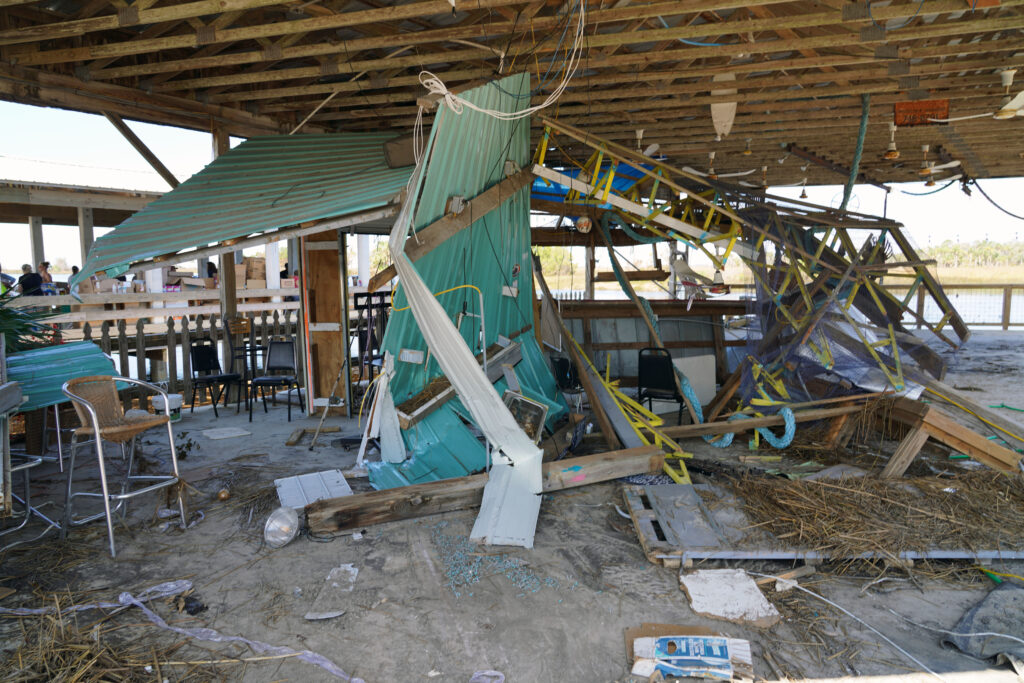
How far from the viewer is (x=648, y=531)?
4.04 m

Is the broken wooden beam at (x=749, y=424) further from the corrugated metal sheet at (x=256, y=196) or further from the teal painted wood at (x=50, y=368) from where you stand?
the teal painted wood at (x=50, y=368)

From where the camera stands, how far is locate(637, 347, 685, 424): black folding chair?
7000 mm

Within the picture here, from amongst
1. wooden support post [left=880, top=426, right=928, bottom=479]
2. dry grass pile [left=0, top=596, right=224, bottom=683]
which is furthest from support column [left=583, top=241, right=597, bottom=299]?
dry grass pile [left=0, top=596, right=224, bottom=683]

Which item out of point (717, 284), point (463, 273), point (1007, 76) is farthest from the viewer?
point (717, 284)

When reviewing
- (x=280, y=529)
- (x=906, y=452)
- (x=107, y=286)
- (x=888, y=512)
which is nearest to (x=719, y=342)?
(x=906, y=452)

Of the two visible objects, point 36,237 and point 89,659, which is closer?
point 89,659

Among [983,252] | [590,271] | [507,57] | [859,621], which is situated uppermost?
[507,57]

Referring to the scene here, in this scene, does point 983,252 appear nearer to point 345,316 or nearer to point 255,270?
point 255,270

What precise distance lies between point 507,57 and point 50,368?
467 cm

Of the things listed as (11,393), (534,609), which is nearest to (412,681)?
(534,609)

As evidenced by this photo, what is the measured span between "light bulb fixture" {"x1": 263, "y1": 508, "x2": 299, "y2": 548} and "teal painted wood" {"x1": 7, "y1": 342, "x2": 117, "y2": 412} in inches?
81.8

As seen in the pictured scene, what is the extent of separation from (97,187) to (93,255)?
1044 centimetres

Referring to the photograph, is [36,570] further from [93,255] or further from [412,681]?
[412,681]

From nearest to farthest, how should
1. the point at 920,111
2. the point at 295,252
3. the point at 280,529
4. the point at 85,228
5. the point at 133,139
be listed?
the point at 280,529 < the point at 133,139 < the point at 920,111 < the point at 295,252 < the point at 85,228
